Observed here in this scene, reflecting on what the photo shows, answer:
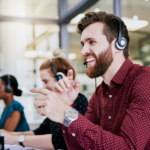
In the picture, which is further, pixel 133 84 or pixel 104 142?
pixel 133 84

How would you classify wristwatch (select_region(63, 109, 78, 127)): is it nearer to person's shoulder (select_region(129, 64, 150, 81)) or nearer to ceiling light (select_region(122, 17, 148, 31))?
person's shoulder (select_region(129, 64, 150, 81))

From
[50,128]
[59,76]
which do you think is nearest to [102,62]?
[59,76]

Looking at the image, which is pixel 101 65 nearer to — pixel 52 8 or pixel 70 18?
pixel 70 18

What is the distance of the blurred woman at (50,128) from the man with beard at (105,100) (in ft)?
1.14

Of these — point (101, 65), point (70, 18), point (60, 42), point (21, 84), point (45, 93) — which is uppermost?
point (70, 18)

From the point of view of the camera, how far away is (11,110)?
213 cm

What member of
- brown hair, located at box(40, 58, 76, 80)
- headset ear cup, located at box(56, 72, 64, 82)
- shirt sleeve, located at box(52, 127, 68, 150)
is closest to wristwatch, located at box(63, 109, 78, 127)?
shirt sleeve, located at box(52, 127, 68, 150)

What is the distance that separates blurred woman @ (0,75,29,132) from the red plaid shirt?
49.8 inches

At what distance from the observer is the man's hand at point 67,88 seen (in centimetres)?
92

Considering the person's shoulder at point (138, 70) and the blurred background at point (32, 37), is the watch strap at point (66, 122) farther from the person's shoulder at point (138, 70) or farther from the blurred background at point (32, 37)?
the blurred background at point (32, 37)

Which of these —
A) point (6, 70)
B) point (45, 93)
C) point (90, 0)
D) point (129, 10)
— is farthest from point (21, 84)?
point (45, 93)

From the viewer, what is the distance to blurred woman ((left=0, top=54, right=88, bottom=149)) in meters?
1.41

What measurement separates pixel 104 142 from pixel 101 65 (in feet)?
1.52

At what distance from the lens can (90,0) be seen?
2695 mm
